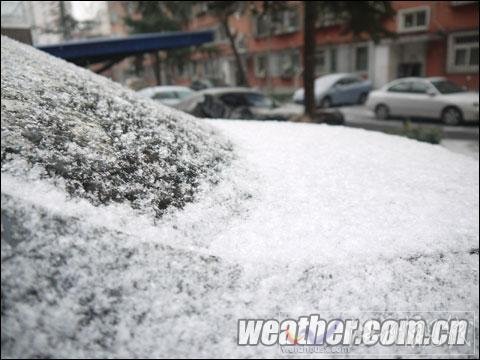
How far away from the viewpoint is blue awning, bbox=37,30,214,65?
28.4 feet

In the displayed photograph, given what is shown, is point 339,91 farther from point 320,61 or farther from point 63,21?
point 63,21

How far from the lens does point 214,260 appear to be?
4.11ft

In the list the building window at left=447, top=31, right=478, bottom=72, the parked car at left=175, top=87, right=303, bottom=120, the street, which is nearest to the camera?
the parked car at left=175, top=87, right=303, bottom=120

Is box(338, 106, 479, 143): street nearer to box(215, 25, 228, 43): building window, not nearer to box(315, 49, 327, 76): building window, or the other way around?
box(315, 49, 327, 76): building window

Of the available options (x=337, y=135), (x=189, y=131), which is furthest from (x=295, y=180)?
(x=337, y=135)

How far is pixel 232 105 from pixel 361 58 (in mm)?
15248

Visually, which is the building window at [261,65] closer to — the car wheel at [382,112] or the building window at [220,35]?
the building window at [220,35]

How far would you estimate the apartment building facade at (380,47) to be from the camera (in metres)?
16.1

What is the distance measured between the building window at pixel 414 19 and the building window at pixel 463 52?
1.59 metres

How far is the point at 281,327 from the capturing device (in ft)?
3.74

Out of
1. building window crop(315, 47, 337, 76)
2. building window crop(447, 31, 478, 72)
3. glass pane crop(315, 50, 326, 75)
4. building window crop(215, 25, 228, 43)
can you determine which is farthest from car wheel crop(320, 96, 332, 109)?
building window crop(215, 25, 228, 43)

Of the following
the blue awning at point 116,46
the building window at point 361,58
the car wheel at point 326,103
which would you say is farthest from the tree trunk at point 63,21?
the blue awning at point 116,46

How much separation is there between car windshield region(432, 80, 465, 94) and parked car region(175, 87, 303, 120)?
610 cm

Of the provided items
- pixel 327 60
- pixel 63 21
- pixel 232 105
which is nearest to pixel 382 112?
pixel 232 105
